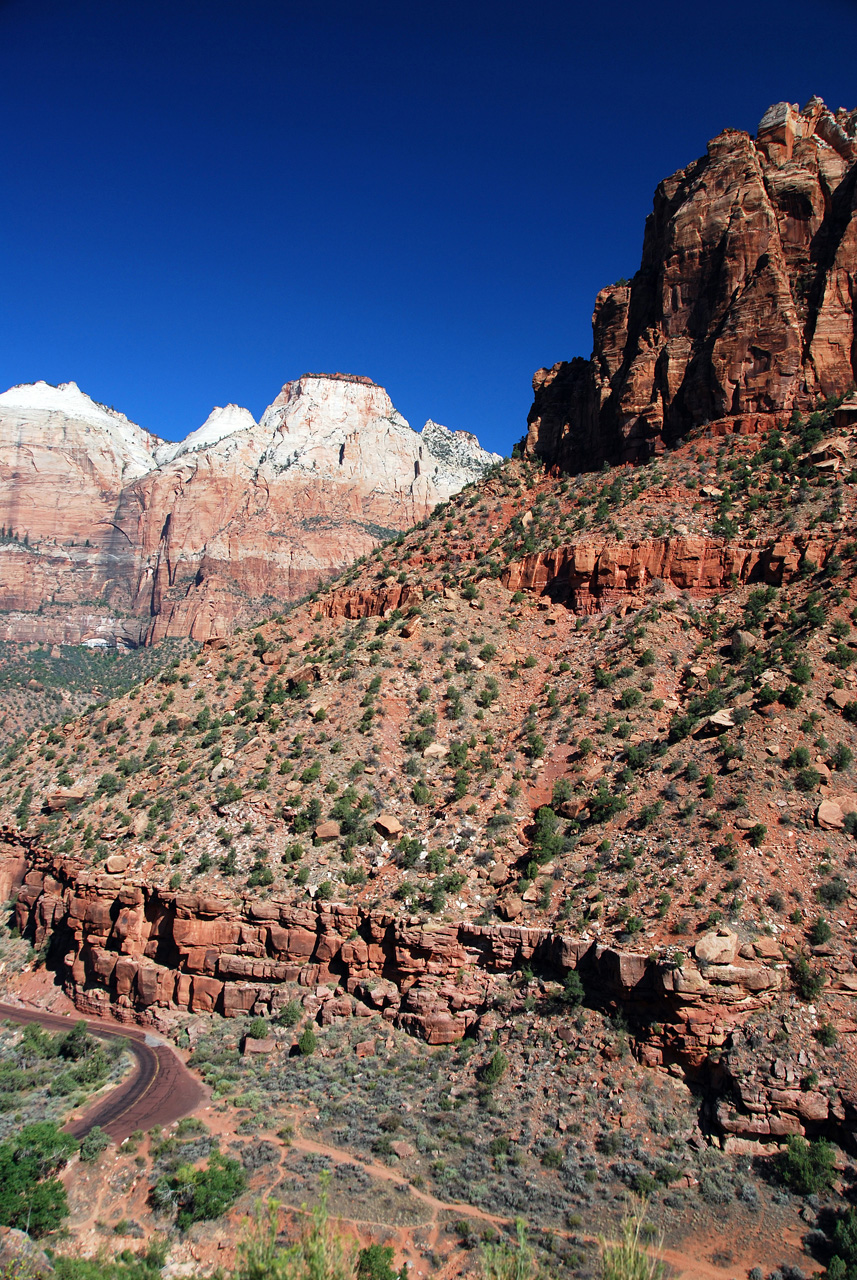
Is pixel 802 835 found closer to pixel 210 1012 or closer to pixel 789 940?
pixel 789 940

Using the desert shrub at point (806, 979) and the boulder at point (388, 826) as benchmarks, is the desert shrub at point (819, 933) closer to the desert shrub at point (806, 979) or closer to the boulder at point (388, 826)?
the desert shrub at point (806, 979)

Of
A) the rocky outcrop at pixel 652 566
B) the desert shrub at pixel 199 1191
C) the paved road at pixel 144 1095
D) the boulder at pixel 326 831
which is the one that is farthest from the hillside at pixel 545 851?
the paved road at pixel 144 1095

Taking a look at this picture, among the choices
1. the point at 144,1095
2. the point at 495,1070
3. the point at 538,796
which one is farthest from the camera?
the point at 538,796

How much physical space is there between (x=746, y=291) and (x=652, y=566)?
728 inches

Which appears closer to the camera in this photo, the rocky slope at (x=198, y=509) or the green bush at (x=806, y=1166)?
the green bush at (x=806, y=1166)

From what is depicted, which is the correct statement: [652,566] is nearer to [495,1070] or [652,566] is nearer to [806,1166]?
[495,1070]

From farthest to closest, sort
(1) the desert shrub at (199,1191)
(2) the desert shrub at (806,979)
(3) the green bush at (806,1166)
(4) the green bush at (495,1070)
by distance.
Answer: (4) the green bush at (495,1070) < (2) the desert shrub at (806,979) < (1) the desert shrub at (199,1191) < (3) the green bush at (806,1166)

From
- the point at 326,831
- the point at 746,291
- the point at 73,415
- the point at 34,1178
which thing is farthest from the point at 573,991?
the point at 73,415

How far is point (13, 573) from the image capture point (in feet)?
436

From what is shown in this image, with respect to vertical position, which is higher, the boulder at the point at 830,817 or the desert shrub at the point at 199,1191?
the boulder at the point at 830,817

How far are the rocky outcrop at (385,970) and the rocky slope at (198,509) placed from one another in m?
91.5

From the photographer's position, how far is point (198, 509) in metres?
139

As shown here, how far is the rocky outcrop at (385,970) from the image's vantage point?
20250 millimetres

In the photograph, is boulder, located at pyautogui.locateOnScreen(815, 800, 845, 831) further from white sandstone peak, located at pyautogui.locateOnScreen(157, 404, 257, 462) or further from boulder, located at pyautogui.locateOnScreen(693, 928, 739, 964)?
white sandstone peak, located at pyautogui.locateOnScreen(157, 404, 257, 462)
